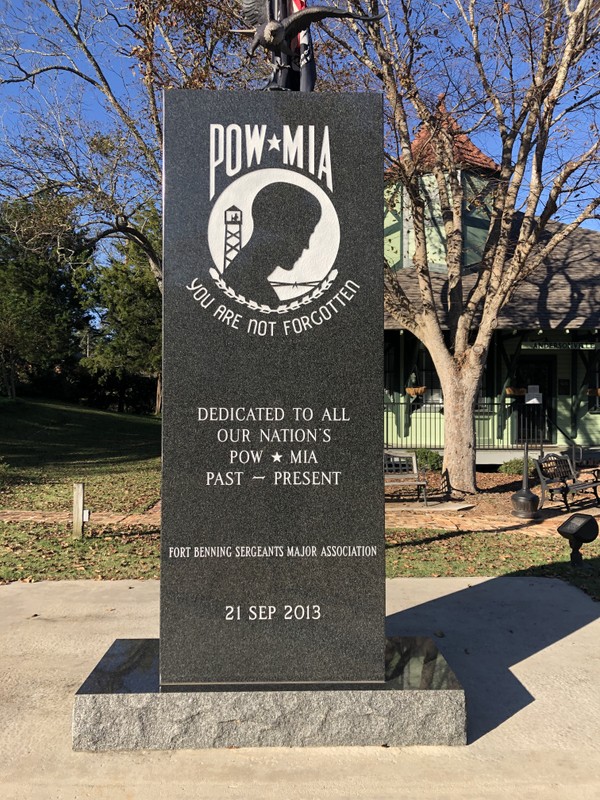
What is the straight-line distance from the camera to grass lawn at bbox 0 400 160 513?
1401cm

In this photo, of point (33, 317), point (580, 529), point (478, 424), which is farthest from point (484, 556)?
point (33, 317)

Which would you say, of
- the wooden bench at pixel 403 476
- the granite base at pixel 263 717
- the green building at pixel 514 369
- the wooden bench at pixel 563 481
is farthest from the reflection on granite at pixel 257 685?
the green building at pixel 514 369

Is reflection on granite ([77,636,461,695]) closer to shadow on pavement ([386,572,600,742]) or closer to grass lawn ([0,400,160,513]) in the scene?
shadow on pavement ([386,572,600,742])

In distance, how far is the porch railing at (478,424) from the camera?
64.6 ft

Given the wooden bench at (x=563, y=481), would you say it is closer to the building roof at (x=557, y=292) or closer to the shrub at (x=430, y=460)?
the shrub at (x=430, y=460)

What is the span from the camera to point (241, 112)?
405 centimetres

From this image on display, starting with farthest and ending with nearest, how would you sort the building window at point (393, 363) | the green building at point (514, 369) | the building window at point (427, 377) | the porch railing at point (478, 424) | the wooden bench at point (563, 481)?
the building window at point (393, 363) → the building window at point (427, 377) → the porch railing at point (478, 424) → the green building at point (514, 369) → the wooden bench at point (563, 481)

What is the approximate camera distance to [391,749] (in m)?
3.73

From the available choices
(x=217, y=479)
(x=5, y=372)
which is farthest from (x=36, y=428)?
(x=217, y=479)

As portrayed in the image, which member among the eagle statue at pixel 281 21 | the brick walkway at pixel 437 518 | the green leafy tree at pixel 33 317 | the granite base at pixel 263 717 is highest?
the green leafy tree at pixel 33 317

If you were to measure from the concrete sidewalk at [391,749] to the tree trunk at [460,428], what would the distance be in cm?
681

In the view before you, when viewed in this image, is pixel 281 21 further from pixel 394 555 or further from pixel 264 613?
pixel 394 555

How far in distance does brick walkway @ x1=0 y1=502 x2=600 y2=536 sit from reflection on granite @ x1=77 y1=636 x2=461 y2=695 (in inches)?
249

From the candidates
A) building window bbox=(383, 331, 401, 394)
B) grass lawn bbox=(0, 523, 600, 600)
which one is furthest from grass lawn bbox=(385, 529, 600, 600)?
building window bbox=(383, 331, 401, 394)
